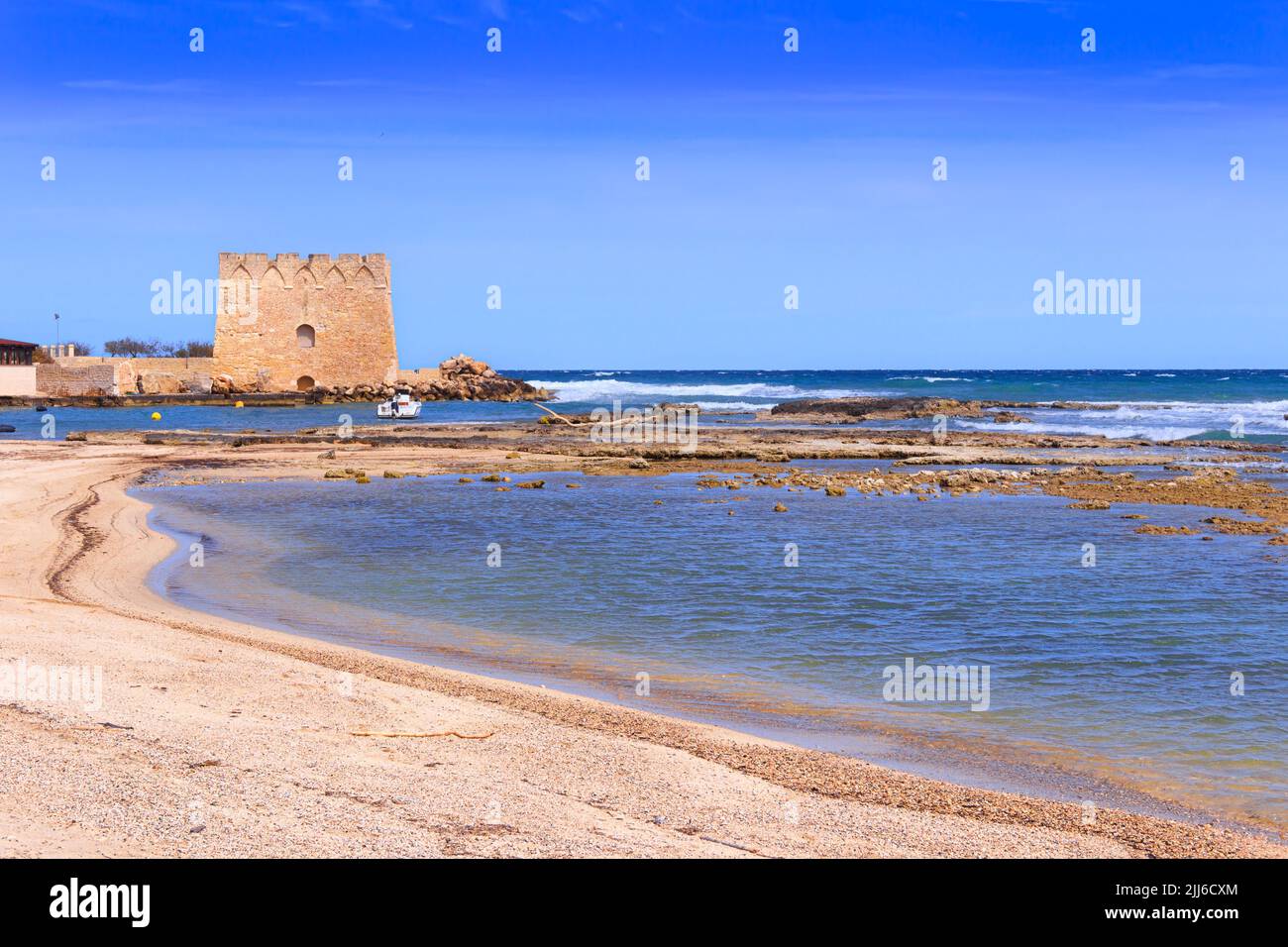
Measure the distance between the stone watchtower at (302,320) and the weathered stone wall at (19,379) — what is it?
1091cm

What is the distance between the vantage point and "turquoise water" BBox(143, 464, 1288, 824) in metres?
7.95

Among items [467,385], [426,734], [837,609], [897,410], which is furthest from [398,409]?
[426,734]

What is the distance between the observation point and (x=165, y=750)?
6.12m

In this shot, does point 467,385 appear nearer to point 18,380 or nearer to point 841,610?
point 18,380

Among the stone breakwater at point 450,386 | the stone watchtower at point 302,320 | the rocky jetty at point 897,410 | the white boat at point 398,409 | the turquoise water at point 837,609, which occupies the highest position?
the stone watchtower at point 302,320

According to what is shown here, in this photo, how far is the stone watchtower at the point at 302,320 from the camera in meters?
66.7

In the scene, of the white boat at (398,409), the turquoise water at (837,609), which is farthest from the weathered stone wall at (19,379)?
the turquoise water at (837,609)

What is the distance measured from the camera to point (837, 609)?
11.8 meters

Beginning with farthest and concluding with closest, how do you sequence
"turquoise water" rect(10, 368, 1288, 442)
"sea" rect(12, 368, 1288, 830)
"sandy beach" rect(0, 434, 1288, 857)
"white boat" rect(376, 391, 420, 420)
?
"white boat" rect(376, 391, 420, 420) < "turquoise water" rect(10, 368, 1288, 442) < "sea" rect(12, 368, 1288, 830) < "sandy beach" rect(0, 434, 1288, 857)

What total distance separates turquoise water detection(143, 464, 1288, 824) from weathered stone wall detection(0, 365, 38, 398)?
184 ft

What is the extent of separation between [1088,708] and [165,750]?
605cm

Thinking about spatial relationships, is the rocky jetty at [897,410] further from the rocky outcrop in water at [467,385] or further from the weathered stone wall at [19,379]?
the weathered stone wall at [19,379]

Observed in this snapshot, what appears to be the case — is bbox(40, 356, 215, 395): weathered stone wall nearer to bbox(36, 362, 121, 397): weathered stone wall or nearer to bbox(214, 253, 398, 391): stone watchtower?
bbox(36, 362, 121, 397): weathered stone wall

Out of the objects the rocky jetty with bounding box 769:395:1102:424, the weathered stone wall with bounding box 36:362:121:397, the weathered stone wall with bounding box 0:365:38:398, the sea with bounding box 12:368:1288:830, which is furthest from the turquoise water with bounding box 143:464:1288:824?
the weathered stone wall with bounding box 0:365:38:398
